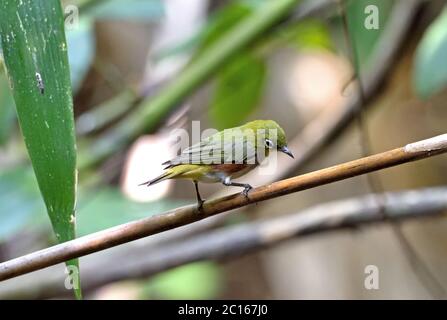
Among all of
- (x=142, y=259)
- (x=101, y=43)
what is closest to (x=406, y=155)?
(x=142, y=259)

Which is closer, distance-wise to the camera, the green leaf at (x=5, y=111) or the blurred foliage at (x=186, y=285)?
the green leaf at (x=5, y=111)

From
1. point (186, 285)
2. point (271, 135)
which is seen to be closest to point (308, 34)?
point (186, 285)

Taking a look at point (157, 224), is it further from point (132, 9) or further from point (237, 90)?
point (132, 9)

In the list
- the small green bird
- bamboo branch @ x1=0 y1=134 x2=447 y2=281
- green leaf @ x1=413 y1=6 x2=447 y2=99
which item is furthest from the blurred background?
bamboo branch @ x1=0 y1=134 x2=447 y2=281

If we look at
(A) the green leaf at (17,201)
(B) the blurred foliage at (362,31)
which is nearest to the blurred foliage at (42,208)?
(A) the green leaf at (17,201)

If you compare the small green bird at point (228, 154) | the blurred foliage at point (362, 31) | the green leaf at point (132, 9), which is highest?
the green leaf at point (132, 9)

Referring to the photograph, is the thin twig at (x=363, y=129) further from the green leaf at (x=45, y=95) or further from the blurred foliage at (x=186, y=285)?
the blurred foliage at (x=186, y=285)
